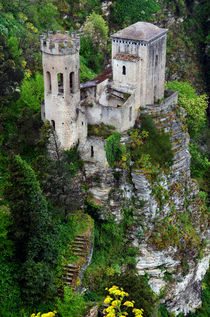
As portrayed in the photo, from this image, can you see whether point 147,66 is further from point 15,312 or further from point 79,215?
point 15,312

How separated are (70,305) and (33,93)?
20593 millimetres

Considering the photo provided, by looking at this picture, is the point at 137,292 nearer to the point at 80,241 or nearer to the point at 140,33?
the point at 80,241

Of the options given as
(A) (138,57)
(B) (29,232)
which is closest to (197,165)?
(A) (138,57)

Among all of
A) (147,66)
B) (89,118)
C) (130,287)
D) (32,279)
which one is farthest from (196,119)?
(32,279)

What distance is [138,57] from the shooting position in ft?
137

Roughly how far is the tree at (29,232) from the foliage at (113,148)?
9.29m

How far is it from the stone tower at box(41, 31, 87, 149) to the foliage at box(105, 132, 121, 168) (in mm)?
2459

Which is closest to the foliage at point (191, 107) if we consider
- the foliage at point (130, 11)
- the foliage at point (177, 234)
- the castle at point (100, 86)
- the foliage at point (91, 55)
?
the castle at point (100, 86)

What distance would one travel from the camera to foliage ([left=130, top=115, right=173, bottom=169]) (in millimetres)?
41000

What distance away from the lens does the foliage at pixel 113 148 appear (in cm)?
3912

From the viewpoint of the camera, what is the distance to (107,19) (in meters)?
69.4

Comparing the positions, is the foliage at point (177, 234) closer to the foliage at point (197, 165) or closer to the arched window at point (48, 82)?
the foliage at point (197, 165)

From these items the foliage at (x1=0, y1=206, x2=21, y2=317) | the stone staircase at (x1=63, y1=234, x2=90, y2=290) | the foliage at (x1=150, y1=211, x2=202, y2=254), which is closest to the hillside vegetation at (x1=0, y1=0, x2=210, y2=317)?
the foliage at (x1=0, y1=206, x2=21, y2=317)

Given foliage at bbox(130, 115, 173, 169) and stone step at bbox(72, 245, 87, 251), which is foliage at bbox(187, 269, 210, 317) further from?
stone step at bbox(72, 245, 87, 251)
